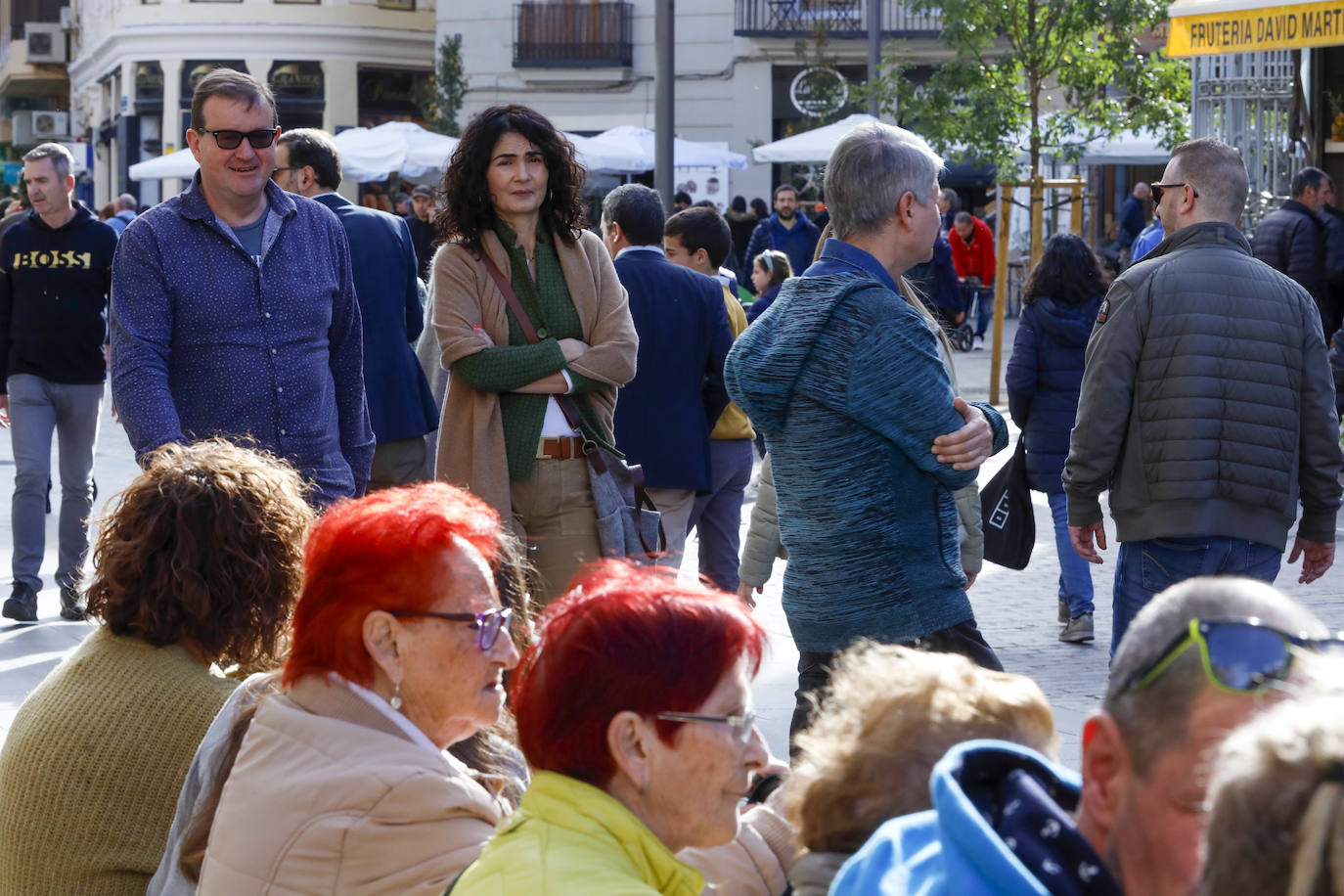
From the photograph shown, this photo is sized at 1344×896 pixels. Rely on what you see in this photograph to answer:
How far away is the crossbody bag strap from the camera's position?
203 inches

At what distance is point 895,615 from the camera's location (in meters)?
3.97

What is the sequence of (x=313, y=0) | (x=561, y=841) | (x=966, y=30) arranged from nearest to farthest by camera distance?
(x=561, y=841) < (x=966, y=30) < (x=313, y=0)

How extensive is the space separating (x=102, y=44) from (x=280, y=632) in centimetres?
4438

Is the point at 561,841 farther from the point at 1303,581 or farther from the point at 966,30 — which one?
the point at 966,30

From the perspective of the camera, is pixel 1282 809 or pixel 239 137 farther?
pixel 239 137

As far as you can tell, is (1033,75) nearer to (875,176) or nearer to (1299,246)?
(1299,246)

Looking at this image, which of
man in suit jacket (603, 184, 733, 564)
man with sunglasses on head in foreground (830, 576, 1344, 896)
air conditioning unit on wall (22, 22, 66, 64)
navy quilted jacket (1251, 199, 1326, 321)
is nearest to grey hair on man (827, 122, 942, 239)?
man with sunglasses on head in foreground (830, 576, 1344, 896)

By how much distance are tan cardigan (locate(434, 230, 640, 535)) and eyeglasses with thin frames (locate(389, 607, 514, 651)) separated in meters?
2.07

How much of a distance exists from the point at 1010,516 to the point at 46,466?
4256 millimetres

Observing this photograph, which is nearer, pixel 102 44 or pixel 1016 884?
pixel 1016 884

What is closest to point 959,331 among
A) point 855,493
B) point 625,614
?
point 855,493

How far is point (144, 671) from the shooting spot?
10.8ft

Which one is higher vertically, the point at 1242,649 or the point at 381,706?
the point at 1242,649

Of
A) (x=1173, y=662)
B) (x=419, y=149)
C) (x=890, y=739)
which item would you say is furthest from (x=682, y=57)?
(x=1173, y=662)
